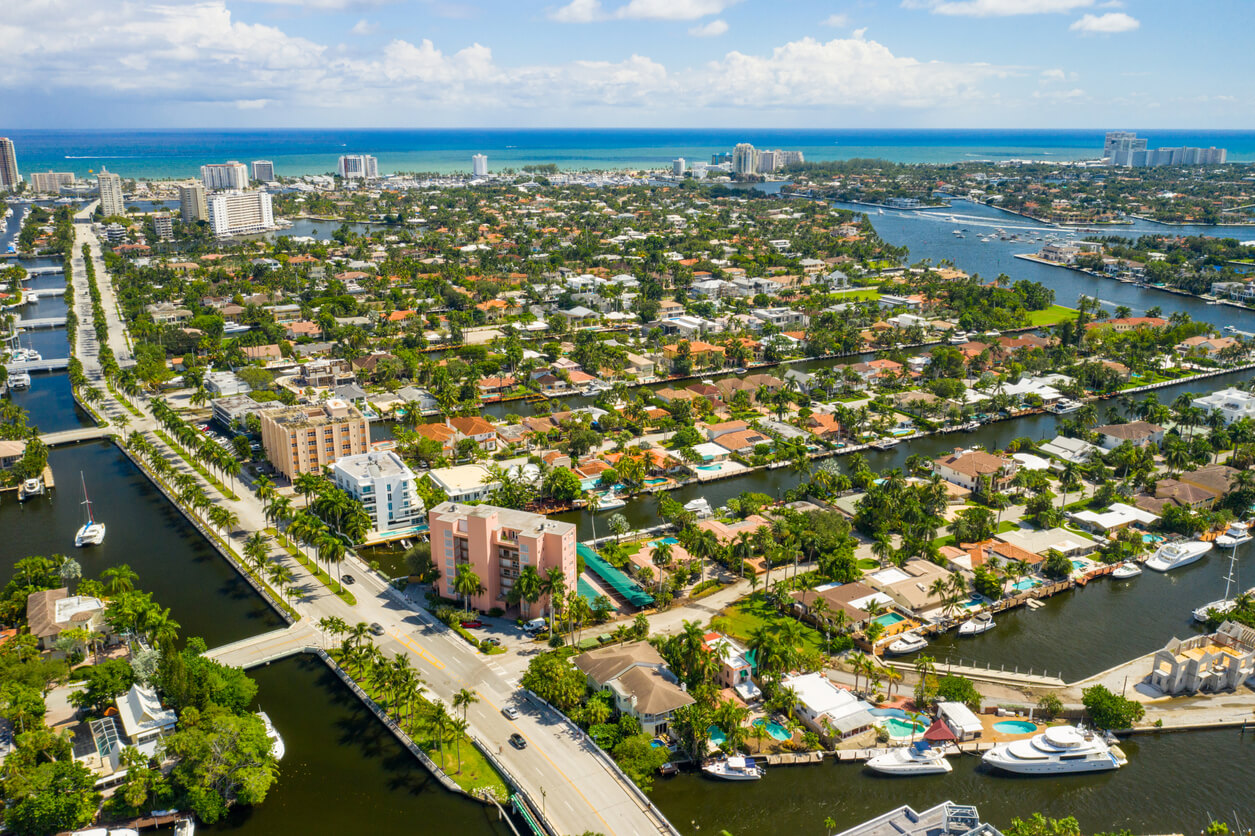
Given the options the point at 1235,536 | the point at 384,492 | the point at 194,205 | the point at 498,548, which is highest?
the point at 194,205

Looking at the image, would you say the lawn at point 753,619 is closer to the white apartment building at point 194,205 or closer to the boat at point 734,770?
the boat at point 734,770

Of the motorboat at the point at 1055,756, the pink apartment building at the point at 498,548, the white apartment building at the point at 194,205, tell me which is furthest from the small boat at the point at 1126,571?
the white apartment building at the point at 194,205

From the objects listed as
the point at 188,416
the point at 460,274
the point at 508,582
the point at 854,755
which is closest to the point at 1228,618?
the point at 854,755

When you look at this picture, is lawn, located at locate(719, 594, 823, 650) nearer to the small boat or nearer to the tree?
the tree

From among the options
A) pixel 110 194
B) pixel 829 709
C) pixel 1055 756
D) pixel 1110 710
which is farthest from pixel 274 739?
pixel 110 194

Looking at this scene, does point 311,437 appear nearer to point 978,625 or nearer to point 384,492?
point 384,492

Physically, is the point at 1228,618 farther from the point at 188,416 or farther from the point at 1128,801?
the point at 188,416
